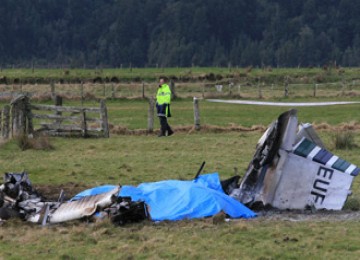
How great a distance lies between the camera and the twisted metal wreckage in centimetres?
1275

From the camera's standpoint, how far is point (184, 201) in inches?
502

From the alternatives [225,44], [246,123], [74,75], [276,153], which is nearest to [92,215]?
[276,153]

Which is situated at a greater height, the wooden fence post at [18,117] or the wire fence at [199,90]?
the wooden fence post at [18,117]

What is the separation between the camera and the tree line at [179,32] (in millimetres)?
138375

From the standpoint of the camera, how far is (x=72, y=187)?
51.6 ft

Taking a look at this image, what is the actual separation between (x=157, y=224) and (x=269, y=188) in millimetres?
2210

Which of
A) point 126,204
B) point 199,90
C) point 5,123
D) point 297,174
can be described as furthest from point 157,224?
point 199,90

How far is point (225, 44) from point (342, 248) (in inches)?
5504

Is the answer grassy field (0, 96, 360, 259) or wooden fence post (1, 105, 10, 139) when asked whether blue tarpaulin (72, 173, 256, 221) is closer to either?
grassy field (0, 96, 360, 259)

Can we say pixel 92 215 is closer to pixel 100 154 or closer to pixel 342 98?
pixel 100 154

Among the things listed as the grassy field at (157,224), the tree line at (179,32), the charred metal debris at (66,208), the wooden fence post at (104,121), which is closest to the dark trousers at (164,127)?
the grassy field at (157,224)

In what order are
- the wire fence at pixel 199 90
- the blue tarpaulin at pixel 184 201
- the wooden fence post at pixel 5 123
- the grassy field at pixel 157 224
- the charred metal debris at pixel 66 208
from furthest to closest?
1. the wire fence at pixel 199 90
2. the wooden fence post at pixel 5 123
3. the blue tarpaulin at pixel 184 201
4. the charred metal debris at pixel 66 208
5. the grassy field at pixel 157 224

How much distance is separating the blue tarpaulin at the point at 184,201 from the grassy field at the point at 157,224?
326mm

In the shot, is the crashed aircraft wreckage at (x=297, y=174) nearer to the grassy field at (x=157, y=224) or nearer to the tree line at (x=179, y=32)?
the grassy field at (x=157, y=224)
